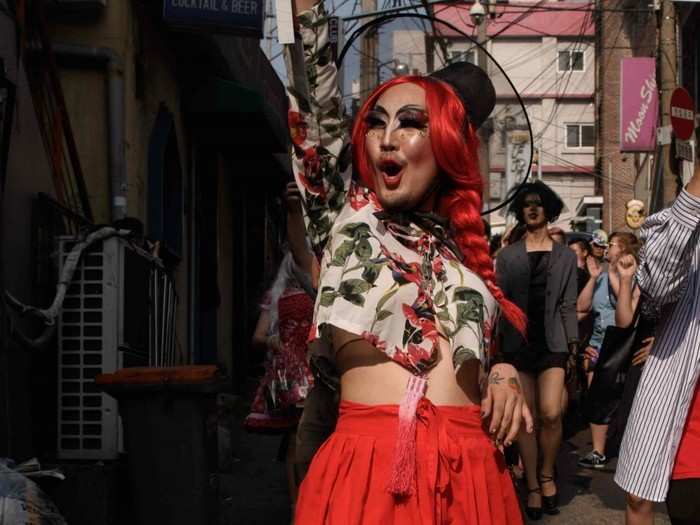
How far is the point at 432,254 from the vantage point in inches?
105

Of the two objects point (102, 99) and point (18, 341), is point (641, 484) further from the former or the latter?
point (102, 99)

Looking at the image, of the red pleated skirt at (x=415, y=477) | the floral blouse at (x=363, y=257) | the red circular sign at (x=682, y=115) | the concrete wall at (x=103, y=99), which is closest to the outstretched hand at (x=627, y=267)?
the floral blouse at (x=363, y=257)

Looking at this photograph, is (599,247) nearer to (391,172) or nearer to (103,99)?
(103,99)

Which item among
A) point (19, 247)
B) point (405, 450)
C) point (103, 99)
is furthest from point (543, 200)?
point (405, 450)

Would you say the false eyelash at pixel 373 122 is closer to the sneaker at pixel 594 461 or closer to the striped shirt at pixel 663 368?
the striped shirt at pixel 663 368

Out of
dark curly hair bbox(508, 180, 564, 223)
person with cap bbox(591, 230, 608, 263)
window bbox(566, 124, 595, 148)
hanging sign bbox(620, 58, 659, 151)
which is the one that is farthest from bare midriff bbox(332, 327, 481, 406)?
window bbox(566, 124, 595, 148)

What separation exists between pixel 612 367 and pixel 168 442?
2106 mm

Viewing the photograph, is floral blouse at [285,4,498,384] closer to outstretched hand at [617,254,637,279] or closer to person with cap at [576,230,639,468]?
outstretched hand at [617,254,637,279]

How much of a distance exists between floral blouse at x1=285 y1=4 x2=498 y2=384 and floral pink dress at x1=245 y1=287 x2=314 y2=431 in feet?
11.7

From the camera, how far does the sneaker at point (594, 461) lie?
28.5ft

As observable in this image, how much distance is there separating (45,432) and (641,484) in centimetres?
338

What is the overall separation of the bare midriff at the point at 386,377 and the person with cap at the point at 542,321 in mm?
4300

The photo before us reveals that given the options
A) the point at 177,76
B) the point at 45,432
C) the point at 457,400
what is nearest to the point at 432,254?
the point at 457,400

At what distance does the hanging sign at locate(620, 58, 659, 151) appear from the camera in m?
22.4
